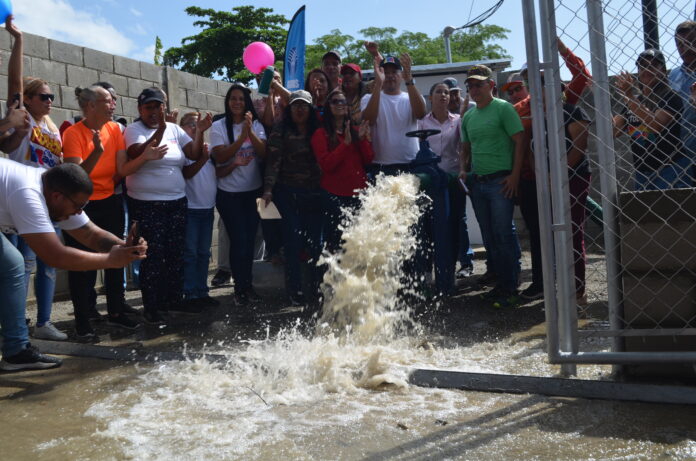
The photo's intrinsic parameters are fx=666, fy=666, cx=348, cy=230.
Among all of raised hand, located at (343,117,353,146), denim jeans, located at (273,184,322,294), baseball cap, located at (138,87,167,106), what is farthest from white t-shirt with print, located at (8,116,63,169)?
raised hand, located at (343,117,353,146)

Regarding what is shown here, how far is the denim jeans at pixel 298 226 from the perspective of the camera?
6535 mm

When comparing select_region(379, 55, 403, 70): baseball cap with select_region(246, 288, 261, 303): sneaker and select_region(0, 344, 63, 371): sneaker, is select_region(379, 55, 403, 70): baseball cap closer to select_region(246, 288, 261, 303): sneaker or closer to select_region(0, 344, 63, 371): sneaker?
select_region(246, 288, 261, 303): sneaker

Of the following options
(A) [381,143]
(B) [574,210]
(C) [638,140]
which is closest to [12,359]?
(A) [381,143]

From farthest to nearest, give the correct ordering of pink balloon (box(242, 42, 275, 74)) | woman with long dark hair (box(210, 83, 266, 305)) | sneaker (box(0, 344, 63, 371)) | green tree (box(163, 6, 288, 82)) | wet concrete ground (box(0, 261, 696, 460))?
green tree (box(163, 6, 288, 82)), pink balloon (box(242, 42, 275, 74)), woman with long dark hair (box(210, 83, 266, 305)), sneaker (box(0, 344, 63, 371)), wet concrete ground (box(0, 261, 696, 460))

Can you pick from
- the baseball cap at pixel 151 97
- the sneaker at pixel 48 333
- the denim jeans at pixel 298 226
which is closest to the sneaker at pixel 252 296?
the denim jeans at pixel 298 226

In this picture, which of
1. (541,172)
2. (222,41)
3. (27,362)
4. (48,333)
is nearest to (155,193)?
(48,333)

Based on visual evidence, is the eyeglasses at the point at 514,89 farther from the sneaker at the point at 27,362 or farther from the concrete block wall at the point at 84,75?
the sneaker at the point at 27,362

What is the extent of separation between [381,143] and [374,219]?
1104mm

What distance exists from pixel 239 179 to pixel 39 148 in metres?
1.89

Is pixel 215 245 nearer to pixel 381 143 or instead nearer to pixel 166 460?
pixel 381 143

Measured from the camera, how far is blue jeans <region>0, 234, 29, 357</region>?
4.35m

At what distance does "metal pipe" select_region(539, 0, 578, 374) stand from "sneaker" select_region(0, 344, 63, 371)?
3389 mm

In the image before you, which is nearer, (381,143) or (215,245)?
(381,143)

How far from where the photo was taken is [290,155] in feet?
21.5
